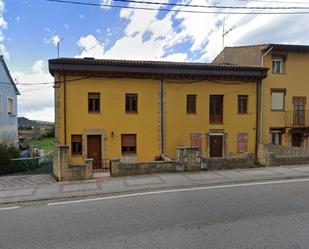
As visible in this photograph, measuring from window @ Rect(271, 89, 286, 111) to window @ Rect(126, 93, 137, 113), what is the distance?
31.8ft

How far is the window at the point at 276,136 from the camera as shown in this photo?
19611 millimetres

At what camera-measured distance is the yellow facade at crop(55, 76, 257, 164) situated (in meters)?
16.0

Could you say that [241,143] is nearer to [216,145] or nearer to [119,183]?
[216,145]

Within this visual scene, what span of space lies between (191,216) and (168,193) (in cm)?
229

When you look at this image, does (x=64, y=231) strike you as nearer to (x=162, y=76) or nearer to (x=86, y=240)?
(x=86, y=240)

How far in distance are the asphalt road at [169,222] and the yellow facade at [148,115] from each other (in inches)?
353

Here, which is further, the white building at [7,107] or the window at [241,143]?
the white building at [7,107]

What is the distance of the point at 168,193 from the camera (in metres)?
8.34

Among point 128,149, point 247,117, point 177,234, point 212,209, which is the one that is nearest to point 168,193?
point 212,209

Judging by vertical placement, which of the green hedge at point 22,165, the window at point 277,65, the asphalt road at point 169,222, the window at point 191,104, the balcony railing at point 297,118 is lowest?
the green hedge at point 22,165

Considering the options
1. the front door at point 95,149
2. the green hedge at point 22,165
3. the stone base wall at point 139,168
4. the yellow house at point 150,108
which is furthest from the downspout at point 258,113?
the green hedge at point 22,165

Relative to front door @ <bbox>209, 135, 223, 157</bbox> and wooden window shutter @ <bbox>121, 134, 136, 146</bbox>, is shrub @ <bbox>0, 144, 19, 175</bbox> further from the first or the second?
front door @ <bbox>209, 135, 223, 157</bbox>

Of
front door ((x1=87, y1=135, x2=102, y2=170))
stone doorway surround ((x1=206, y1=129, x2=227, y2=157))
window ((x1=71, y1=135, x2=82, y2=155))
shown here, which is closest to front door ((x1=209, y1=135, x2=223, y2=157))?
stone doorway surround ((x1=206, y1=129, x2=227, y2=157))

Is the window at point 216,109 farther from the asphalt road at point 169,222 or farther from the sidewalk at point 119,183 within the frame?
the asphalt road at point 169,222
